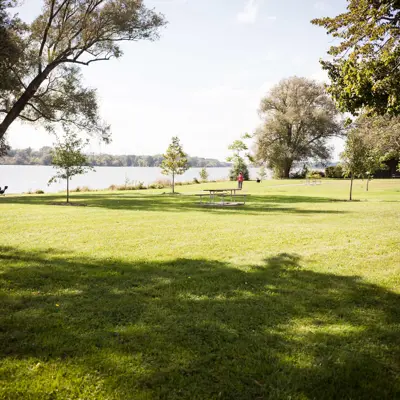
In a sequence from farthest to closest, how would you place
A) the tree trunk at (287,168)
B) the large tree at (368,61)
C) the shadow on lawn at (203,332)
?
1. the tree trunk at (287,168)
2. the large tree at (368,61)
3. the shadow on lawn at (203,332)

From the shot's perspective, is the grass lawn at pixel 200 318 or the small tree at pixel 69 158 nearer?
the grass lawn at pixel 200 318

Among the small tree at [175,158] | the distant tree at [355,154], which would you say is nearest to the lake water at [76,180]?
the small tree at [175,158]

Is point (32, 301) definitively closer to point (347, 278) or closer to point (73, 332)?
point (73, 332)

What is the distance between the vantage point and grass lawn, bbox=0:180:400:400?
3482 millimetres

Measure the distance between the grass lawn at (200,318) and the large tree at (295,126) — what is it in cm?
4936

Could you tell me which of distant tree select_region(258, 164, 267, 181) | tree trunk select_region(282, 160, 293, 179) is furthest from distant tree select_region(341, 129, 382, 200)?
tree trunk select_region(282, 160, 293, 179)

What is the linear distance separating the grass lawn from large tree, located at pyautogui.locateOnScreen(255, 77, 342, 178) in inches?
1943

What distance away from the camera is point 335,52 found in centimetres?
868

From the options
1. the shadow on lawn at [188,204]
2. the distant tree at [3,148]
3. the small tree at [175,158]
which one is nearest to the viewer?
the shadow on lawn at [188,204]

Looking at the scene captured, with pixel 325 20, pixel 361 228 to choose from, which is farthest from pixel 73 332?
pixel 361 228

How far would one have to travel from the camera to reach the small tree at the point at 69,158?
833 inches

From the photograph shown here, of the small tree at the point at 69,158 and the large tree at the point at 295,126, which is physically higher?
the large tree at the point at 295,126

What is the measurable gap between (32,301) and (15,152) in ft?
440

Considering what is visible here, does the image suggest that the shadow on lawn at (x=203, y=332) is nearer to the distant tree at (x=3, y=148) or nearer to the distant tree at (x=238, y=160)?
the distant tree at (x=3, y=148)
